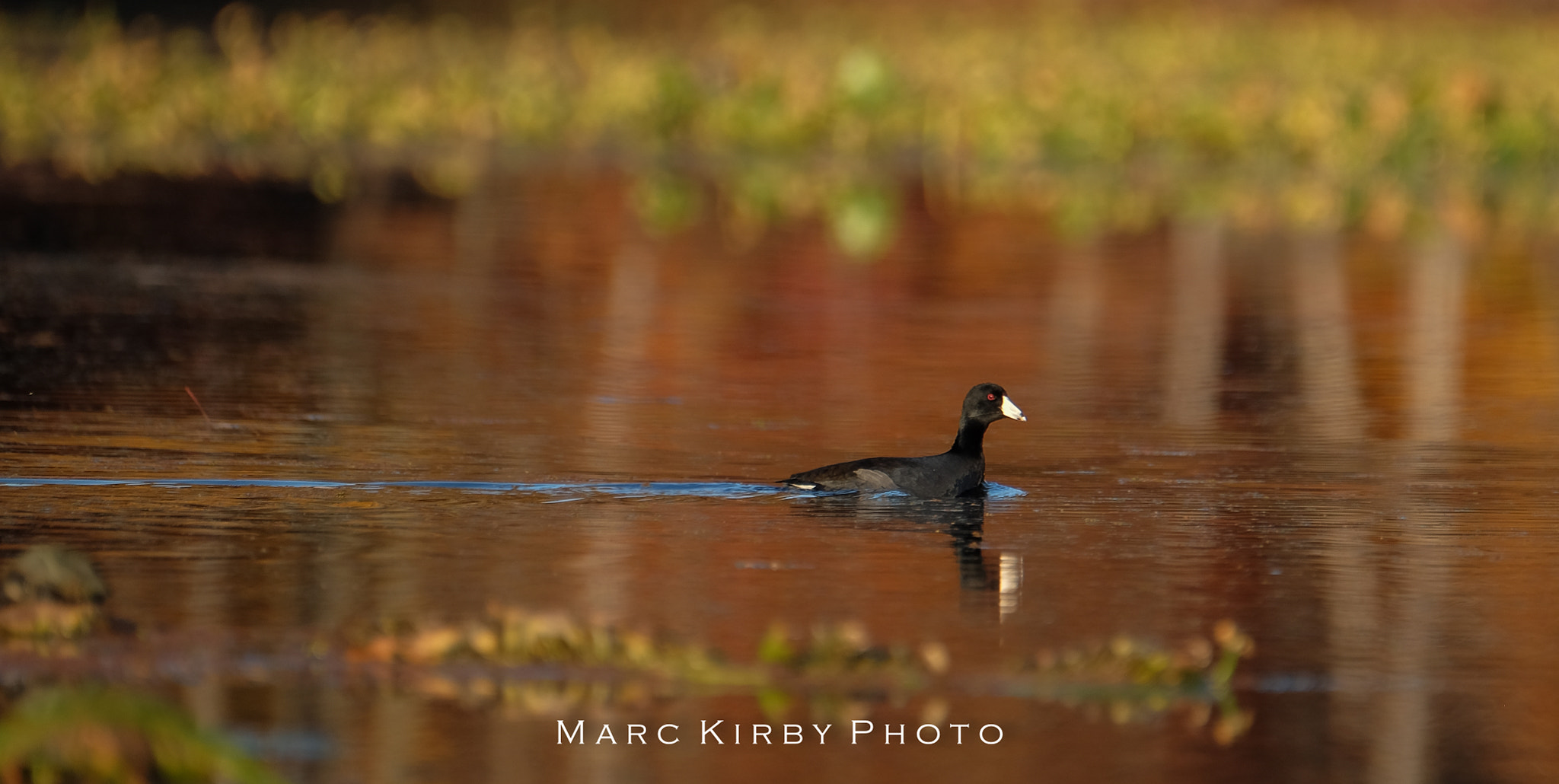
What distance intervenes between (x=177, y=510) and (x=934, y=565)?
2.93 metres

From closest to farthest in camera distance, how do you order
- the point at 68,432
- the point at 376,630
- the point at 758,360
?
the point at 376,630, the point at 68,432, the point at 758,360

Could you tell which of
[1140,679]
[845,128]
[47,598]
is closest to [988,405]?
[1140,679]

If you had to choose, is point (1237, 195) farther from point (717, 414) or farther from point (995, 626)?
point (995, 626)

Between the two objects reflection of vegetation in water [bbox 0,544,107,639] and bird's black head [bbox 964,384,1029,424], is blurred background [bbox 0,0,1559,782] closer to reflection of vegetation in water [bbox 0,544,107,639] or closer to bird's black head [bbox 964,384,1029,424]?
reflection of vegetation in water [bbox 0,544,107,639]

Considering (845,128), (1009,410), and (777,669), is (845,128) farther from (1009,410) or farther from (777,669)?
(777,669)

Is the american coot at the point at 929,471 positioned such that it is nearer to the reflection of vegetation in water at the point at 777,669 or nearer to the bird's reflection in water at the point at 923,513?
the bird's reflection in water at the point at 923,513

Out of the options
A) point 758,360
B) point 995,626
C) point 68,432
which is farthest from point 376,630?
point 758,360

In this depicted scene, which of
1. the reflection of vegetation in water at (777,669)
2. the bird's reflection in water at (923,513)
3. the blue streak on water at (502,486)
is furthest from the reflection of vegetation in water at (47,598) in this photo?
the bird's reflection in water at (923,513)

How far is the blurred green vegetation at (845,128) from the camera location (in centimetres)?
2914

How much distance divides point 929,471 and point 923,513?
1.07 feet

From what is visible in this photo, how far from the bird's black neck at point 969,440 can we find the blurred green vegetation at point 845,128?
13208 mm

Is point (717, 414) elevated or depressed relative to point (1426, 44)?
depressed

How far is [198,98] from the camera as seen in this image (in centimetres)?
3388

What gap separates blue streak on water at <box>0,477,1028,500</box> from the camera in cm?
1099
